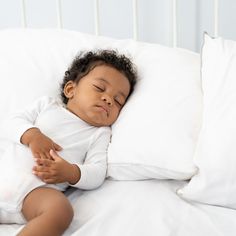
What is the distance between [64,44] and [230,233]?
0.70 metres

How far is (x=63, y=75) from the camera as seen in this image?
4.09ft

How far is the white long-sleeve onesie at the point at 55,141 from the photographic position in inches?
37.2

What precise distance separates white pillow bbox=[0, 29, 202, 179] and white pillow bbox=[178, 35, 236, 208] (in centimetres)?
4

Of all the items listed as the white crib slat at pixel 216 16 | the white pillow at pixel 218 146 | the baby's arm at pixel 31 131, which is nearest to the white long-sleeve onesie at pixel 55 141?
the baby's arm at pixel 31 131

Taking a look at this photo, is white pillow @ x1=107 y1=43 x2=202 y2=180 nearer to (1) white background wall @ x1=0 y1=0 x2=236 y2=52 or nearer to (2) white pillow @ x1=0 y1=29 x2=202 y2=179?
(2) white pillow @ x1=0 y1=29 x2=202 y2=179

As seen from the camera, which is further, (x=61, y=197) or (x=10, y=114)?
(x=10, y=114)

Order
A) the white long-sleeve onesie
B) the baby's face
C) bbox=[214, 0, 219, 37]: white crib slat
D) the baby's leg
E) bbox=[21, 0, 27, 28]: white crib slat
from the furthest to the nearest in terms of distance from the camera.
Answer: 1. bbox=[21, 0, 27, 28]: white crib slat
2. bbox=[214, 0, 219, 37]: white crib slat
3. the baby's face
4. the white long-sleeve onesie
5. the baby's leg

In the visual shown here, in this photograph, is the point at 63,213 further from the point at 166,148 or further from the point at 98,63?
the point at 98,63

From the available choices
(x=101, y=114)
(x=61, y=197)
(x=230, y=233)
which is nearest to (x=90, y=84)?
(x=101, y=114)

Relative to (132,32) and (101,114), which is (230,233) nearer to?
(101,114)

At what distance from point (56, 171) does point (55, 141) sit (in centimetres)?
12

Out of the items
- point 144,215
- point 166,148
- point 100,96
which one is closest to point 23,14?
point 100,96

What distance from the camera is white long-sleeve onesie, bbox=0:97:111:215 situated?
0.95 metres

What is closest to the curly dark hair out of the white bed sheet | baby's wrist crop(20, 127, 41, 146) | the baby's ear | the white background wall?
the baby's ear
